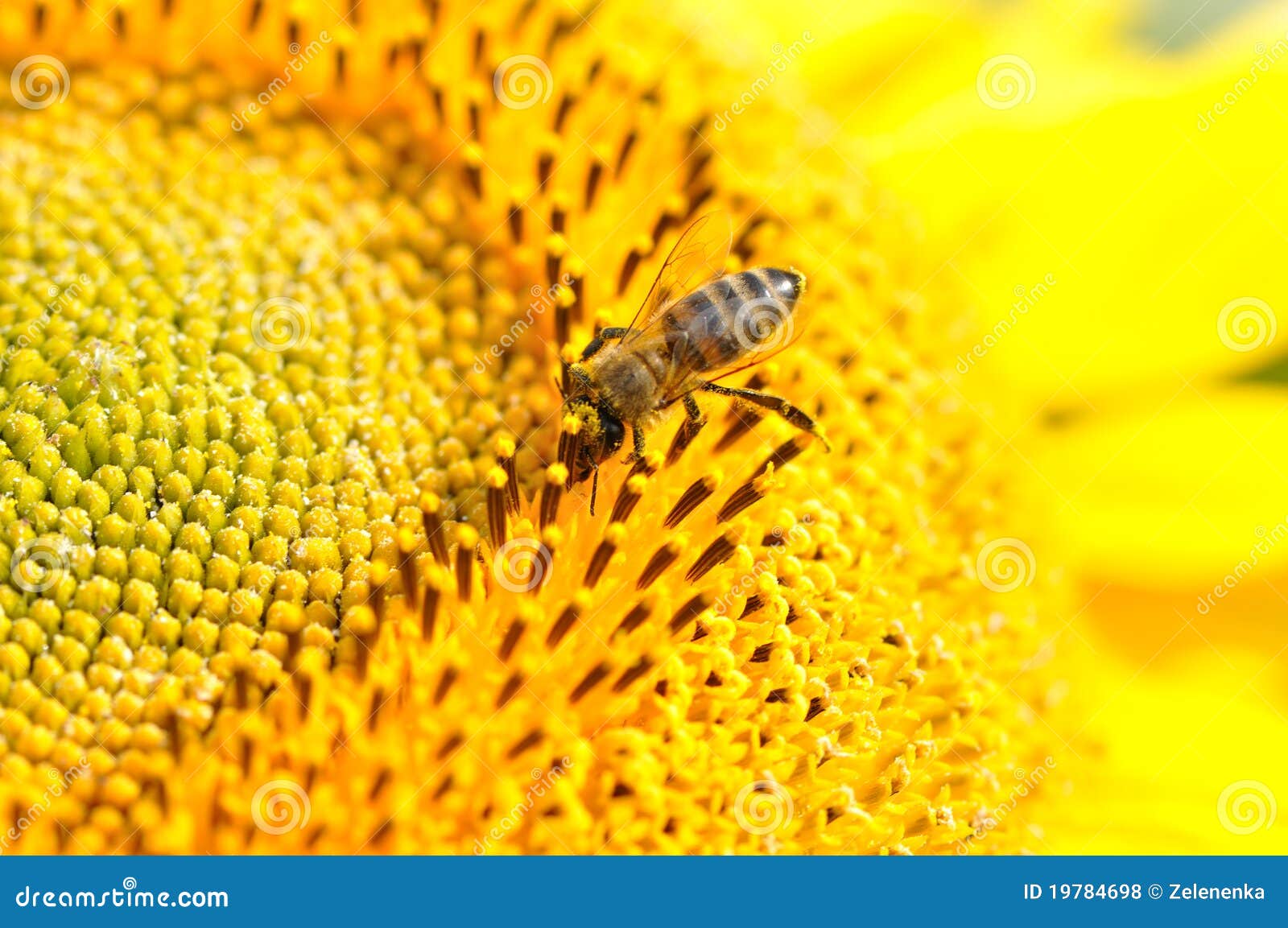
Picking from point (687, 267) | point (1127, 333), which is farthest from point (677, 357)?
point (1127, 333)

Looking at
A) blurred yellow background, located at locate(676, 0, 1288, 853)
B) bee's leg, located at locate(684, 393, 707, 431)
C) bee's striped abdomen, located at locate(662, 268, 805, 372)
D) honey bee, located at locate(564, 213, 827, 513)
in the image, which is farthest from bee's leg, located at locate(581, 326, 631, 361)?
blurred yellow background, located at locate(676, 0, 1288, 853)

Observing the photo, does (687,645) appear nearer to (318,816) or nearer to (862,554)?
(862,554)

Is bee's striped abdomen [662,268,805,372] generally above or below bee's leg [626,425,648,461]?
above

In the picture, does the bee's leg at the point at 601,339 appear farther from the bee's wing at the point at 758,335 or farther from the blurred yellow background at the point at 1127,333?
the blurred yellow background at the point at 1127,333

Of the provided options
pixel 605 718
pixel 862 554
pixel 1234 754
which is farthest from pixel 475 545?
pixel 1234 754

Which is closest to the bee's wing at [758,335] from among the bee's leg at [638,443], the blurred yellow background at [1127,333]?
the bee's leg at [638,443]

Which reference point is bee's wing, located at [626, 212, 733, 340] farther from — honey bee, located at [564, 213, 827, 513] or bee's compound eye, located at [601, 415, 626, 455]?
bee's compound eye, located at [601, 415, 626, 455]
